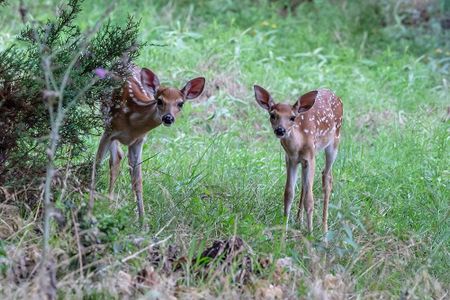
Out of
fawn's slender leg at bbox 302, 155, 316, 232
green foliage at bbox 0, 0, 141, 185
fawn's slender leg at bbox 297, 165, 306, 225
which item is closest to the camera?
green foliage at bbox 0, 0, 141, 185

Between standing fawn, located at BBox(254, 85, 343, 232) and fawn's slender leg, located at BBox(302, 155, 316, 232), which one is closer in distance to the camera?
standing fawn, located at BBox(254, 85, 343, 232)

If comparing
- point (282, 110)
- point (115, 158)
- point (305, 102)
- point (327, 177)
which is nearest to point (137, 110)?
point (115, 158)

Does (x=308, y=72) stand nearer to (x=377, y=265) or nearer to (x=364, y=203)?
(x=364, y=203)

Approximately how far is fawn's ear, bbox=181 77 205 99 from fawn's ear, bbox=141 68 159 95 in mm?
196

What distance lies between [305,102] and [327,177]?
71cm

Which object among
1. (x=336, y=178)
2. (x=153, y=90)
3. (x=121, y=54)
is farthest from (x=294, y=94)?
(x=121, y=54)

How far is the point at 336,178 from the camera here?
8305mm

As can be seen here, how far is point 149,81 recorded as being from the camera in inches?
291

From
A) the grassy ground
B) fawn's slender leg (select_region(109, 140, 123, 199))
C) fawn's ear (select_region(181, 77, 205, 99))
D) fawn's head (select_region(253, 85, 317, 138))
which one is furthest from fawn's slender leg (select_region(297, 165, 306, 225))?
fawn's slender leg (select_region(109, 140, 123, 199))

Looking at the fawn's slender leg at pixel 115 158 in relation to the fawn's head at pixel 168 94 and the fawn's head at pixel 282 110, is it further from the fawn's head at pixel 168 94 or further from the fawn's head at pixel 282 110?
the fawn's head at pixel 282 110

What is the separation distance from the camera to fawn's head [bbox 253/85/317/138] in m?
7.26

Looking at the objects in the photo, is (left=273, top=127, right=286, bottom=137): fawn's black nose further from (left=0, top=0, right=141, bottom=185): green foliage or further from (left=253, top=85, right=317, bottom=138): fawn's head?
(left=0, top=0, right=141, bottom=185): green foliage

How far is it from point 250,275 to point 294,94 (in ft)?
17.4

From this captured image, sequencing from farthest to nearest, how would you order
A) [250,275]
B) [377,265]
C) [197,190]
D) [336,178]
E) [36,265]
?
[336,178] < [197,190] < [377,265] < [250,275] < [36,265]
